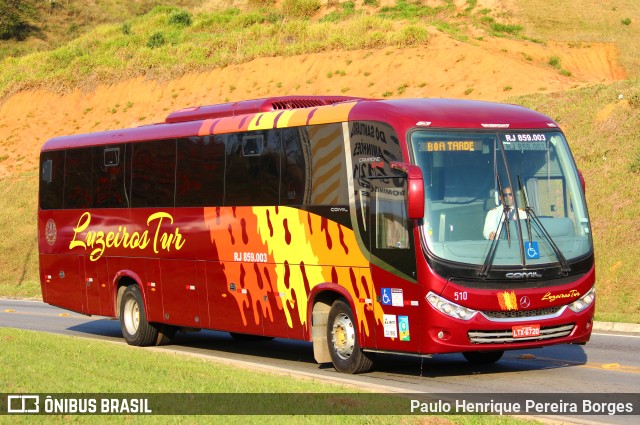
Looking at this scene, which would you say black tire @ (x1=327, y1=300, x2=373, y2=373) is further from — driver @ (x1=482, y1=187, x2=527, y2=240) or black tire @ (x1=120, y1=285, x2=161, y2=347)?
black tire @ (x1=120, y1=285, x2=161, y2=347)

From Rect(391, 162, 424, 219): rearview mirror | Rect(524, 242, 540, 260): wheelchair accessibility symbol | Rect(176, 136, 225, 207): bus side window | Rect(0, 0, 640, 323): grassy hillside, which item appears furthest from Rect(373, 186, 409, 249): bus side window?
Rect(0, 0, 640, 323): grassy hillside

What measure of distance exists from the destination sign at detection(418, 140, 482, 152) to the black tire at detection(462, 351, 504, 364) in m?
3.36

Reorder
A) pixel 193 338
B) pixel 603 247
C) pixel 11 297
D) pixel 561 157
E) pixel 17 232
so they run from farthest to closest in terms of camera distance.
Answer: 1. pixel 17 232
2. pixel 11 297
3. pixel 603 247
4. pixel 193 338
5. pixel 561 157

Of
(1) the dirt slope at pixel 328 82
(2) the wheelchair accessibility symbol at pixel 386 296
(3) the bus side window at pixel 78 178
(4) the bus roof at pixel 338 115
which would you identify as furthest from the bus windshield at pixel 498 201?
(1) the dirt slope at pixel 328 82

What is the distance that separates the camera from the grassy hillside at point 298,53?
1944 inches

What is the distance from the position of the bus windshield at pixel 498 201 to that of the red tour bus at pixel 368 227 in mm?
17

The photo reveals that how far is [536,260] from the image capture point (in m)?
13.2

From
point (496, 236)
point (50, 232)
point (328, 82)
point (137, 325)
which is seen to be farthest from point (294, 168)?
point (328, 82)

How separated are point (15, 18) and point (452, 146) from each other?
86.5 meters

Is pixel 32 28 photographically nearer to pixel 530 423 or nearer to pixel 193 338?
pixel 193 338

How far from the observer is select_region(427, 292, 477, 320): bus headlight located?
12875mm

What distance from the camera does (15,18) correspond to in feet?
308

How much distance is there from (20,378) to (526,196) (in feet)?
20.8

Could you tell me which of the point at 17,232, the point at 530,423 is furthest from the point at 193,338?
the point at 17,232
